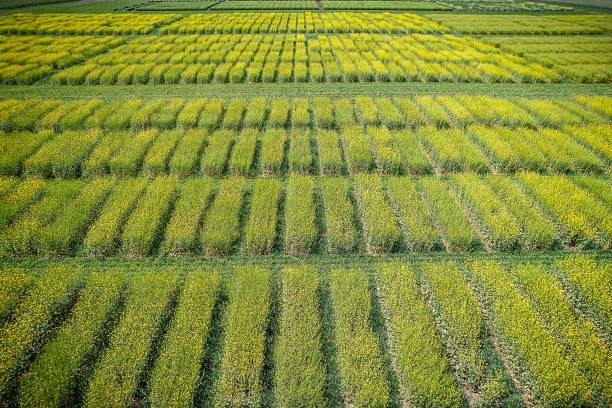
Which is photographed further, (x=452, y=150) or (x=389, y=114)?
(x=389, y=114)

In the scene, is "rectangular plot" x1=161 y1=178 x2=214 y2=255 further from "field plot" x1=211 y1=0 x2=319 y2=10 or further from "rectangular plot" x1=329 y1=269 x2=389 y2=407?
"field plot" x1=211 y1=0 x2=319 y2=10

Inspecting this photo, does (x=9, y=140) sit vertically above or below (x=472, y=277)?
above

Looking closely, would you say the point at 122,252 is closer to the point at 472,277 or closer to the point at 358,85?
the point at 472,277

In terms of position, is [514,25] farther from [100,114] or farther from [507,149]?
[100,114]

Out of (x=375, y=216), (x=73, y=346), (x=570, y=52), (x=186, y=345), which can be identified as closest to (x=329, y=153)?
(x=375, y=216)

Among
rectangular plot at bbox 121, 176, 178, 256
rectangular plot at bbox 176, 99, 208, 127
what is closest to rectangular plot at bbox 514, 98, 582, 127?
rectangular plot at bbox 176, 99, 208, 127

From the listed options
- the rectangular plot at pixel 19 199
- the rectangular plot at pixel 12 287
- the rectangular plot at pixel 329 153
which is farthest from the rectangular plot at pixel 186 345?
the rectangular plot at pixel 19 199

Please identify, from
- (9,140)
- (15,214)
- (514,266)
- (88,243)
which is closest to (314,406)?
(514,266)
